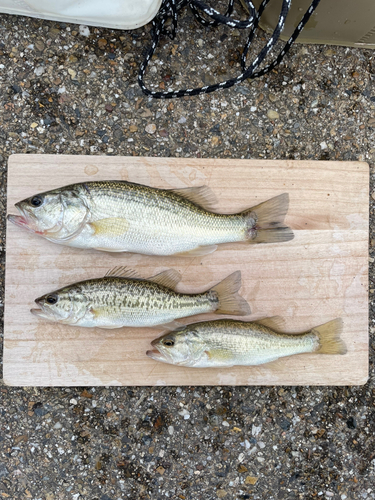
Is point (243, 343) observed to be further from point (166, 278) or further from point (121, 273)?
point (121, 273)

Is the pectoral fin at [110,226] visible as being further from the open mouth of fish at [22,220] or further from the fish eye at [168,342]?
the fish eye at [168,342]

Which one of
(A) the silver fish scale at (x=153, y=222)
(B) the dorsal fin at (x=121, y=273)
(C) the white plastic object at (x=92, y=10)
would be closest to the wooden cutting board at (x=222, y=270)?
(B) the dorsal fin at (x=121, y=273)

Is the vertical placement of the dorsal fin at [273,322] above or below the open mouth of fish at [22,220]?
below

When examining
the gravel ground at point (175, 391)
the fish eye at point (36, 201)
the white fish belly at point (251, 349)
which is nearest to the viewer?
the fish eye at point (36, 201)

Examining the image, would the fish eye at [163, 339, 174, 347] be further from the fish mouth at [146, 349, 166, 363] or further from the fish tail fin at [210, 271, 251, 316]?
the fish tail fin at [210, 271, 251, 316]

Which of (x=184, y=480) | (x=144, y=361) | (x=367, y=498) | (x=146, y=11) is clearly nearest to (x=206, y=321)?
(x=144, y=361)

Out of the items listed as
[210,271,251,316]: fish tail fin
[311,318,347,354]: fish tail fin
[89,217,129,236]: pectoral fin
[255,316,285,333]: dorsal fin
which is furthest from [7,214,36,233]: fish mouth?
[311,318,347,354]: fish tail fin
